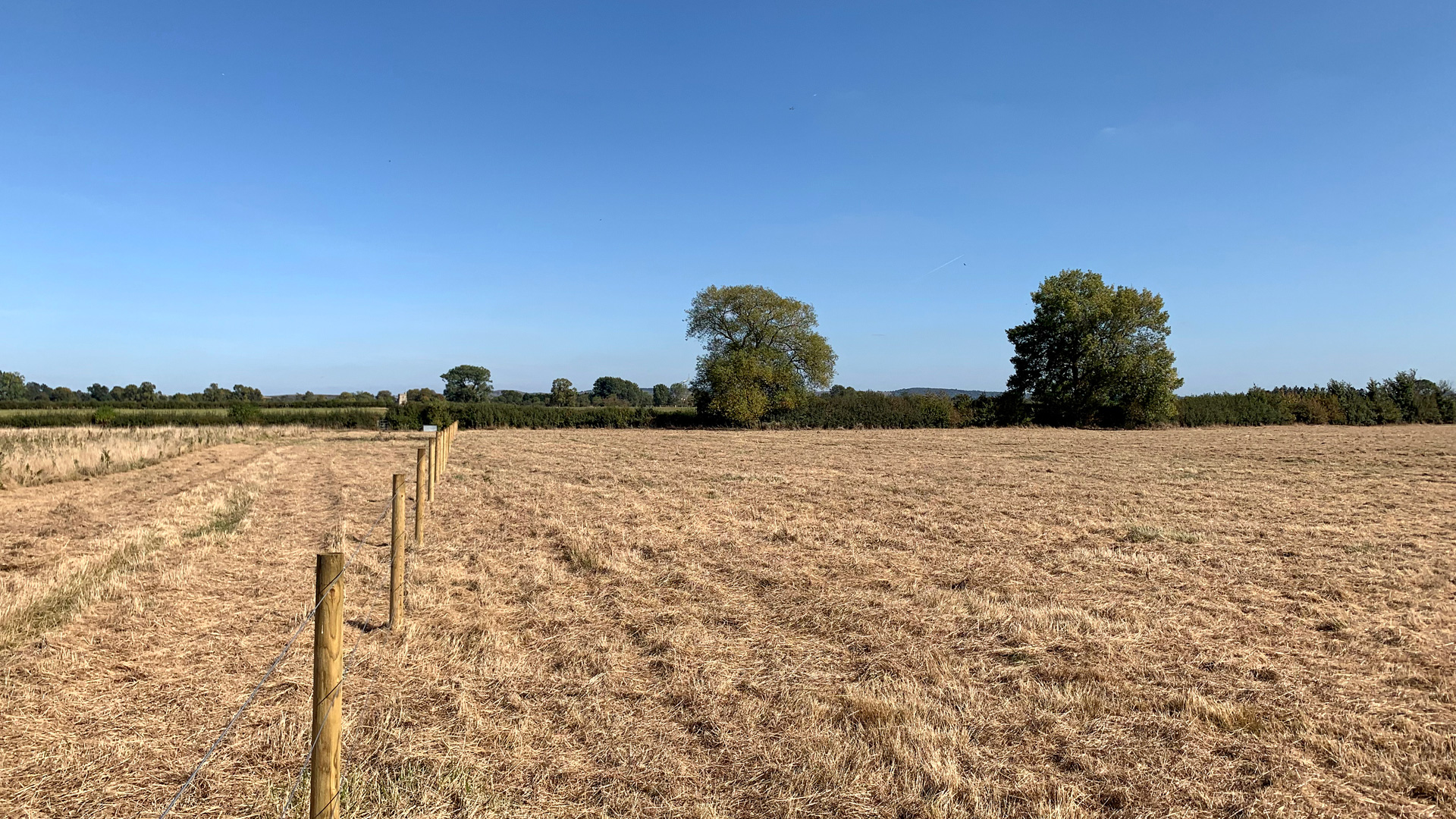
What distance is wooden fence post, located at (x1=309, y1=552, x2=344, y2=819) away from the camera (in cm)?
244

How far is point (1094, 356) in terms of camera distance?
40469 millimetres

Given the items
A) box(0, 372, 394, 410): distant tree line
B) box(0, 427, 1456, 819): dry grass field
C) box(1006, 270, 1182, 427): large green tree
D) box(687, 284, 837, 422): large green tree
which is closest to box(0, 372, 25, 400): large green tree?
box(0, 372, 394, 410): distant tree line

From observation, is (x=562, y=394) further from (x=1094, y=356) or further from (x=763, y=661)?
(x=763, y=661)

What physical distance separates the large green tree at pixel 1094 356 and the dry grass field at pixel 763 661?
3174 cm

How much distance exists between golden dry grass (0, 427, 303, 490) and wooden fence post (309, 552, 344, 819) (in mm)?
17757

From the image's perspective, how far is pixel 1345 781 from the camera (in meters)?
3.31

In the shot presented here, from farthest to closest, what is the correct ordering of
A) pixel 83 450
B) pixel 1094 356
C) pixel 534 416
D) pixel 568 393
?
pixel 568 393 → pixel 534 416 → pixel 1094 356 → pixel 83 450

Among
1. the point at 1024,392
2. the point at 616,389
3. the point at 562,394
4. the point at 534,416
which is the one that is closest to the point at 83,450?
the point at 534,416

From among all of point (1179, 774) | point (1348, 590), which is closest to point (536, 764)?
point (1179, 774)

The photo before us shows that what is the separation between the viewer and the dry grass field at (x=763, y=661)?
3326mm

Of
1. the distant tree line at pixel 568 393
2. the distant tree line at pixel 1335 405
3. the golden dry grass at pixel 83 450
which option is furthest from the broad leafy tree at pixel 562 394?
the distant tree line at pixel 1335 405

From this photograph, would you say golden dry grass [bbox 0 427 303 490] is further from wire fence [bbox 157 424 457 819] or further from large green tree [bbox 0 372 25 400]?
large green tree [bbox 0 372 25 400]

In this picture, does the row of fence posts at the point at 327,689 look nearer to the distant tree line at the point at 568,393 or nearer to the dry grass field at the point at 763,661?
the dry grass field at the point at 763,661

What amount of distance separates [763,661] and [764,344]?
3911cm
